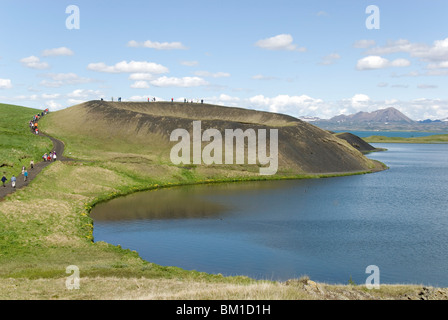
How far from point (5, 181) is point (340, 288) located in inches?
2472

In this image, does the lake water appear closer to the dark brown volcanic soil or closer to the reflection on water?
the reflection on water

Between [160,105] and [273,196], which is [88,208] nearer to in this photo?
[273,196]

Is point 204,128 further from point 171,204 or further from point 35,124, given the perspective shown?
point 171,204

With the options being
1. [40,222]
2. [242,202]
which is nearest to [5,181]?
[40,222]

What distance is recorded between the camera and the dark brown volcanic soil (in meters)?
127

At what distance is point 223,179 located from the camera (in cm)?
10488

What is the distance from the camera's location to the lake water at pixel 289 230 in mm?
40438

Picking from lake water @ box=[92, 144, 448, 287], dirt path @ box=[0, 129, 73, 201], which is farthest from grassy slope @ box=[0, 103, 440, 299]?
lake water @ box=[92, 144, 448, 287]

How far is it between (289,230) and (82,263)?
26981 mm

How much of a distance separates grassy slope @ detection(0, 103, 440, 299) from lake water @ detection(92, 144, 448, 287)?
3.65 metres

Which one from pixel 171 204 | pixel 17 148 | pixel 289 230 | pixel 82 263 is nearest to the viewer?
pixel 82 263

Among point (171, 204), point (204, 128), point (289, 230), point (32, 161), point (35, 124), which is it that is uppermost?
point (35, 124)

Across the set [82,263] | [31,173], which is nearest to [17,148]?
[31,173]

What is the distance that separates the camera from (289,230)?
54.8 metres
